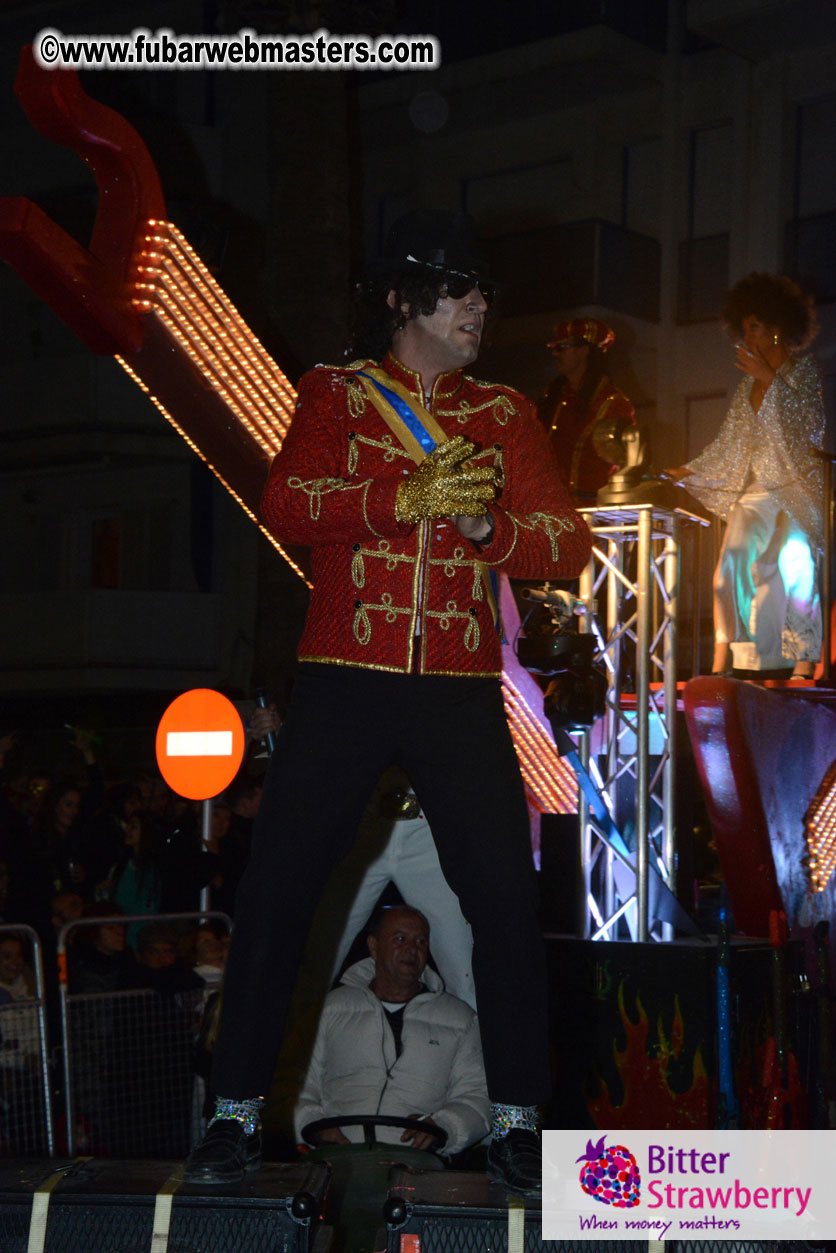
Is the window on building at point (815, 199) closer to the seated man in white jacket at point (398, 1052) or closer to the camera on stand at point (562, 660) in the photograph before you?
the camera on stand at point (562, 660)

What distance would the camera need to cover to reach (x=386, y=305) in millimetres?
3354

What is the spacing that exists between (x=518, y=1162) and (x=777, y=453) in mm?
4388

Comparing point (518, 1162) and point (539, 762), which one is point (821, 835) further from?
point (518, 1162)

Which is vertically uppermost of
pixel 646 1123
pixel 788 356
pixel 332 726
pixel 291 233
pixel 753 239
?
pixel 753 239

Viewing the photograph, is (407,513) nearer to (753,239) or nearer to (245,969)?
(245,969)

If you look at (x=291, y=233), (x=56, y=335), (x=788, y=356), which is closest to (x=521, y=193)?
(x=56, y=335)

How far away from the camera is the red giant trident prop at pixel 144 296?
3.88 metres

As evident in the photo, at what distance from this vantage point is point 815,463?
21.9ft

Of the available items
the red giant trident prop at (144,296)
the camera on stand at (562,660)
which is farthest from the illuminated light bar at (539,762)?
the red giant trident prop at (144,296)

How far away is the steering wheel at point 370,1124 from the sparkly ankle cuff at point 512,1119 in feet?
4.77

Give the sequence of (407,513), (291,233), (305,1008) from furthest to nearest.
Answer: (291,233) → (305,1008) → (407,513)

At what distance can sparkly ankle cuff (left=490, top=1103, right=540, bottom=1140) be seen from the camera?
3002 mm

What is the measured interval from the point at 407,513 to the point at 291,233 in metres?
7.86

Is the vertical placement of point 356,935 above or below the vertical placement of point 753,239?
below
